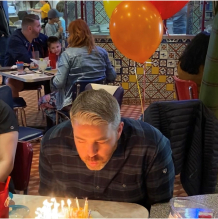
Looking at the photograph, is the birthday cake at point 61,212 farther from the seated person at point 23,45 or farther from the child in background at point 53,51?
the seated person at point 23,45

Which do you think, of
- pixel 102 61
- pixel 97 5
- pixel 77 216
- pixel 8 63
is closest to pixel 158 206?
pixel 77 216

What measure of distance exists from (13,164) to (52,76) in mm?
2296

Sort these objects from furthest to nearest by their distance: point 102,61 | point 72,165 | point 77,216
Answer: point 102,61 → point 72,165 → point 77,216

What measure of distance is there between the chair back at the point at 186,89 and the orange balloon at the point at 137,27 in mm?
438

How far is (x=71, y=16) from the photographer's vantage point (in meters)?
6.86

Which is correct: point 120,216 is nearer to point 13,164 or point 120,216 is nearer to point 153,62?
point 13,164

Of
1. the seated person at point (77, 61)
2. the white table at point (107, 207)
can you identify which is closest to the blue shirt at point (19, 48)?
the seated person at point (77, 61)

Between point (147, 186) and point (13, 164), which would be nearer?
point (147, 186)

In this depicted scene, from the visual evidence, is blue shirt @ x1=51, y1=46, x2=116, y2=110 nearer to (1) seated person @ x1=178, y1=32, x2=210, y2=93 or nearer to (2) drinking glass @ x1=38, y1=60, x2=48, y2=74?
(2) drinking glass @ x1=38, y1=60, x2=48, y2=74

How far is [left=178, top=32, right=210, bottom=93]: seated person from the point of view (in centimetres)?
297

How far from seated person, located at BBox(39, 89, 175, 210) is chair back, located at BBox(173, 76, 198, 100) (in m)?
1.49

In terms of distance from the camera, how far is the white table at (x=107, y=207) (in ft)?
4.21

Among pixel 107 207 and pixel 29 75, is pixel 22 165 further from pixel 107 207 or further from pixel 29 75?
pixel 29 75

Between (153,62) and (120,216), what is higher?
(120,216)
